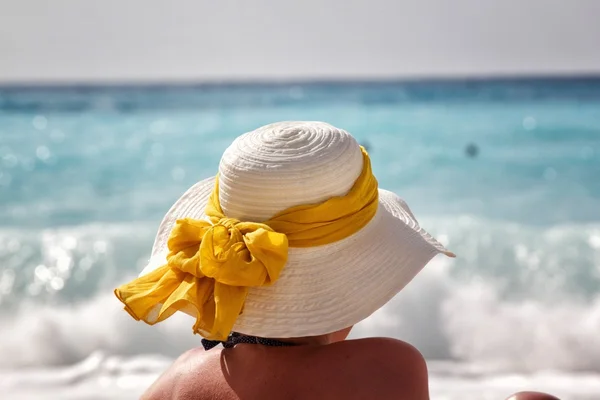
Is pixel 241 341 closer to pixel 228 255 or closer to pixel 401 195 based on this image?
pixel 228 255

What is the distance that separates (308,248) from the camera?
1180mm

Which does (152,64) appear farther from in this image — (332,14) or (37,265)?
(37,265)

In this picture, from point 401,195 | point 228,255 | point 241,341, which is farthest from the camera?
point 401,195

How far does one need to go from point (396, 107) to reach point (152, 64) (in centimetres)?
232

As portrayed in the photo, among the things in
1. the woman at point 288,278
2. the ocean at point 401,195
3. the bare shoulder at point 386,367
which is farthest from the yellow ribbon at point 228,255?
the ocean at point 401,195

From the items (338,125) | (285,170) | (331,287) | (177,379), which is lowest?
(338,125)

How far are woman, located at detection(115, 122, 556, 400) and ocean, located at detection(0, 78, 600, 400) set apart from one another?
1348 mm

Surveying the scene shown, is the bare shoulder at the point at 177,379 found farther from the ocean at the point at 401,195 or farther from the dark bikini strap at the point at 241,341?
the ocean at the point at 401,195

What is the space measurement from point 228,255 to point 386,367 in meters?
0.27

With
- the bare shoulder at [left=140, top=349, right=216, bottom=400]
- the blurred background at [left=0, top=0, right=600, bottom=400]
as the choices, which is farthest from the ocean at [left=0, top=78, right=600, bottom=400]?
the bare shoulder at [left=140, top=349, right=216, bottom=400]

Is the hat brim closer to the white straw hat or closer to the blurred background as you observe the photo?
the white straw hat

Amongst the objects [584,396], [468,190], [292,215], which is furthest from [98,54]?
[292,215]

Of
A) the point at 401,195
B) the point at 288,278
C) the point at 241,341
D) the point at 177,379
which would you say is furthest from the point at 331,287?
the point at 401,195

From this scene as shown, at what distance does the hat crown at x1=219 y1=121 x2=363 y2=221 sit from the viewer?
115 cm
